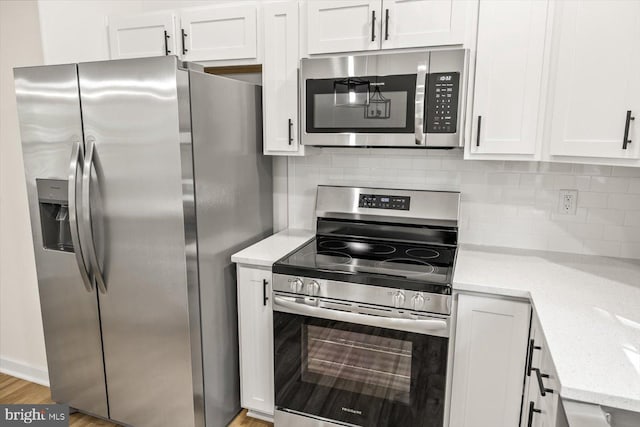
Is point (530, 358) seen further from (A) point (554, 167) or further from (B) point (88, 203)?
(B) point (88, 203)

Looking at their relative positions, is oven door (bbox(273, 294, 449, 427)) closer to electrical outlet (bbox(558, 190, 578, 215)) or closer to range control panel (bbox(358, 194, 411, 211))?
range control panel (bbox(358, 194, 411, 211))

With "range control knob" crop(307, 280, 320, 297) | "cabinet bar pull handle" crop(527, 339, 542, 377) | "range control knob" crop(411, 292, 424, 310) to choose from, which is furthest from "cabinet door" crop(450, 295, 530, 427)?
"range control knob" crop(307, 280, 320, 297)

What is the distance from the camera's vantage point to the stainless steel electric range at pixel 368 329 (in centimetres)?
172

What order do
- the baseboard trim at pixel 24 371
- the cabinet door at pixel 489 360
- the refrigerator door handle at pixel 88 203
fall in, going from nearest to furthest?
the cabinet door at pixel 489 360 → the refrigerator door handle at pixel 88 203 → the baseboard trim at pixel 24 371

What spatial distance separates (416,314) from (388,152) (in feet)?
3.22

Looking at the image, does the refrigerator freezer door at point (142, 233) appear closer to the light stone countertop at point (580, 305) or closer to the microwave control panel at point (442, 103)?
the microwave control panel at point (442, 103)

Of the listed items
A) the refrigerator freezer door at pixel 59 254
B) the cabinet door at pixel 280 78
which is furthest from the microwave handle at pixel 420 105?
the refrigerator freezer door at pixel 59 254

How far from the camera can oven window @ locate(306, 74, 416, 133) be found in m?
1.93

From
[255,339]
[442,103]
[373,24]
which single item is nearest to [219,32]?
[373,24]

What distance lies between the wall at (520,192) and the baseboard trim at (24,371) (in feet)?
7.18

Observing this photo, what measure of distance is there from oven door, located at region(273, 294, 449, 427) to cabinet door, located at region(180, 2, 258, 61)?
131 centimetres

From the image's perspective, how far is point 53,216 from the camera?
216 centimetres

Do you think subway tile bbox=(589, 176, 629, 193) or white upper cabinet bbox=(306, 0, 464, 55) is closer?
white upper cabinet bbox=(306, 0, 464, 55)
